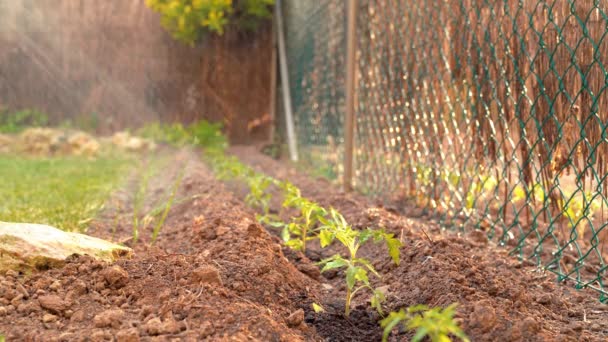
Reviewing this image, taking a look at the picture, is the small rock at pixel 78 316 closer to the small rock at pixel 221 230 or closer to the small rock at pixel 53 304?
the small rock at pixel 53 304

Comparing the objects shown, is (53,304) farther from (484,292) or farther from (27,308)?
(484,292)

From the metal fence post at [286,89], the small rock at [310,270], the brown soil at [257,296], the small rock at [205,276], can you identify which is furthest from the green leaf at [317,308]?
the metal fence post at [286,89]

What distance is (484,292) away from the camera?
1.79 m

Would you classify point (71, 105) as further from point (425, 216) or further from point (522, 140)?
point (522, 140)

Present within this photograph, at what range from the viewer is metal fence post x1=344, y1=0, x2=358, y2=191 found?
4.18m

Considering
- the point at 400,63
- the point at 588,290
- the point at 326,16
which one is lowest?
the point at 588,290

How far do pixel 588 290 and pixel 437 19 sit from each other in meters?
1.53

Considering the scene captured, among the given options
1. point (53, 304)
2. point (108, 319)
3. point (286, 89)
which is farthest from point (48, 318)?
point (286, 89)

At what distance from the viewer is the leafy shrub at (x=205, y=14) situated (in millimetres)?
8305

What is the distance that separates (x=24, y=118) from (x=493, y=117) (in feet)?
27.7

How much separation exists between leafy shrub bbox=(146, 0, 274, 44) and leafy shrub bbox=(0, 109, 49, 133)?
2.38 m

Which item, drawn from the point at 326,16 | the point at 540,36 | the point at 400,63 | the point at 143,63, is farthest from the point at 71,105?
the point at 540,36

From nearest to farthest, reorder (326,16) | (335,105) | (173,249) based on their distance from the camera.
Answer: (173,249), (335,105), (326,16)

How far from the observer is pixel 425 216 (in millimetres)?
3436
